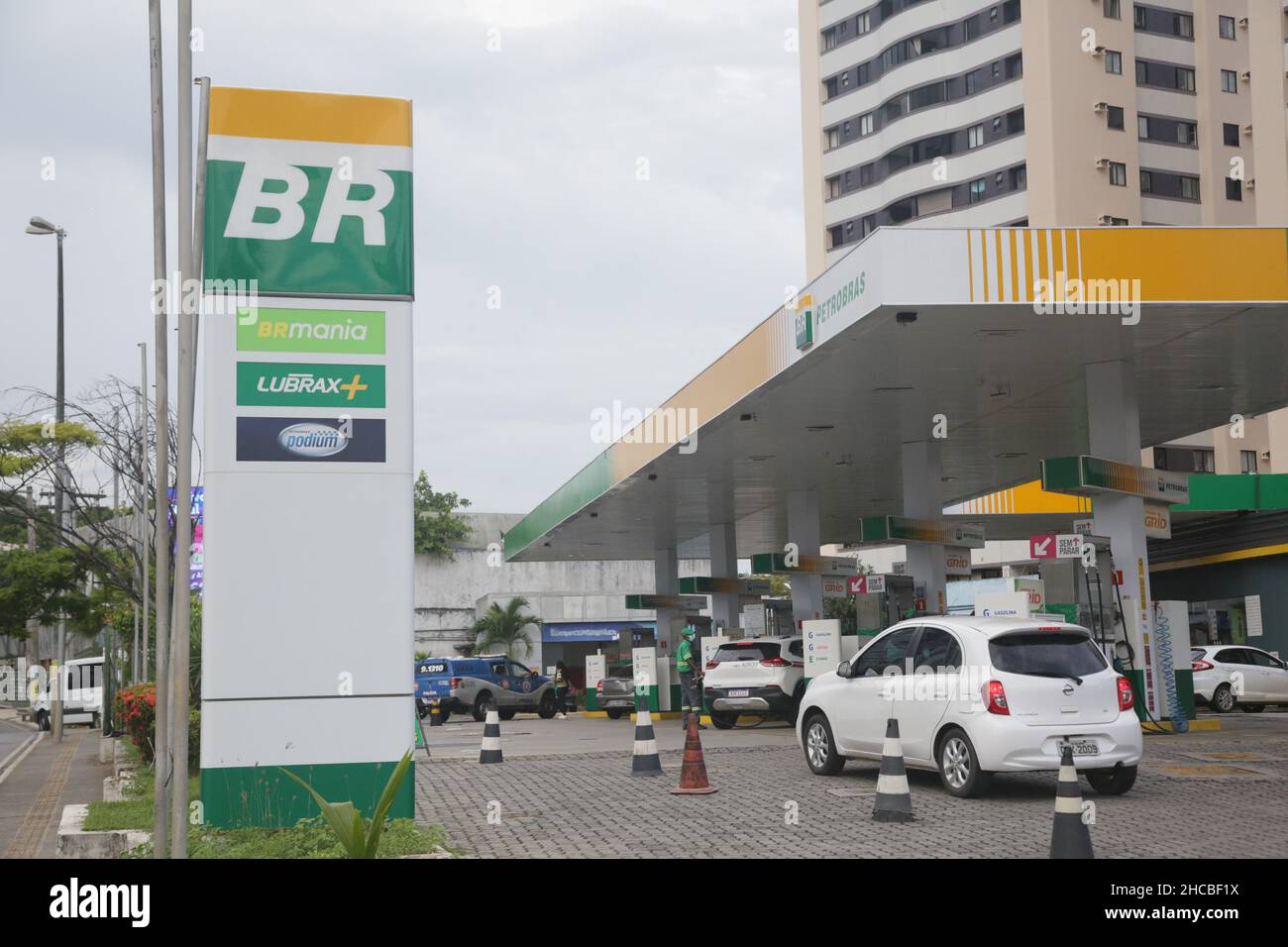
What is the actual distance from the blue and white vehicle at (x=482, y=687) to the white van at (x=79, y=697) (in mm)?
13258

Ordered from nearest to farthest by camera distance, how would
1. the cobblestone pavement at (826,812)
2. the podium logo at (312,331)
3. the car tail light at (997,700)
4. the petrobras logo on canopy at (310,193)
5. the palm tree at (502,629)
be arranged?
the cobblestone pavement at (826,812) < the petrobras logo on canopy at (310,193) < the podium logo at (312,331) < the car tail light at (997,700) < the palm tree at (502,629)

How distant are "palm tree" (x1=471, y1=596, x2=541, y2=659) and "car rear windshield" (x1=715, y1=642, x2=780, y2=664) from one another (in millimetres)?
27968

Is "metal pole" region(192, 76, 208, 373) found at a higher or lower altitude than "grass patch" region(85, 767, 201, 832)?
higher

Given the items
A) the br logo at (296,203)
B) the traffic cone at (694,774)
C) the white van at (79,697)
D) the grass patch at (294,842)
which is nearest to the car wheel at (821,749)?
the traffic cone at (694,774)

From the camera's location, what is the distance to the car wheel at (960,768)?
12242 millimetres

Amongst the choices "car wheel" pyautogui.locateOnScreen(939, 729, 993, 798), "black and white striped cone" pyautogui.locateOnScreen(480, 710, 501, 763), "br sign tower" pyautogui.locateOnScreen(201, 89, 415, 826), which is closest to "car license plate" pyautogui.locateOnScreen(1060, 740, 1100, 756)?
"car wheel" pyautogui.locateOnScreen(939, 729, 993, 798)

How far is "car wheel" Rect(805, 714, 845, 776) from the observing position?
1448cm

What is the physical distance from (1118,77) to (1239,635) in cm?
2875

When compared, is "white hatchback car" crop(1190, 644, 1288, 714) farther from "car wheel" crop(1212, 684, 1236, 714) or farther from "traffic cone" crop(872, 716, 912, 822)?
"traffic cone" crop(872, 716, 912, 822)

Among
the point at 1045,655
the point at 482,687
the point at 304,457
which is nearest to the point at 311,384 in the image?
the point at 304,457

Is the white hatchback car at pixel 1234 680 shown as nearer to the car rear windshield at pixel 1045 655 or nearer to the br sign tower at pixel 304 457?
the car rear windshield at pixel 1045 655

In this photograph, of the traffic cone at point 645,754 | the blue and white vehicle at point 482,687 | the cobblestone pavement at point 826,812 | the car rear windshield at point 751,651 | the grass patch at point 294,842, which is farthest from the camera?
the blue and white vehicle at point 482,687

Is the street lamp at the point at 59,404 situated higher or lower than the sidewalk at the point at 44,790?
higher
